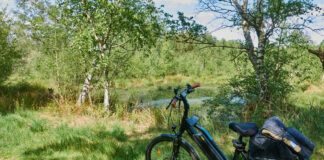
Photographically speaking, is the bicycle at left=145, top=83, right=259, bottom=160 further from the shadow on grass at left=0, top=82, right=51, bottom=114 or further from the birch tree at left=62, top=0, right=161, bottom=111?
the shadow on grass at left=0, top=82, right=51, bottom=114

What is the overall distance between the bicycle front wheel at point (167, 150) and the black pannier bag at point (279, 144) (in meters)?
0.64

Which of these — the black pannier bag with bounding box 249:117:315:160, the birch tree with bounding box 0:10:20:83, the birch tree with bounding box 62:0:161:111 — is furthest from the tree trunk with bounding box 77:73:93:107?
the black pannier bag with bounding box 249:117:315:160

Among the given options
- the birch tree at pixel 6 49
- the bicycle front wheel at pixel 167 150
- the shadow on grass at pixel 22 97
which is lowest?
the bicycle front wheel at pixel 167 150

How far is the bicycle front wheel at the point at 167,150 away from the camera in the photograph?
7.66 ft

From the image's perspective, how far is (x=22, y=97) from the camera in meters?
7.73

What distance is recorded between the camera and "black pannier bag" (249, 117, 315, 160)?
70.3 inches

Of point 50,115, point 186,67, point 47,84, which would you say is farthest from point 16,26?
point 186,67

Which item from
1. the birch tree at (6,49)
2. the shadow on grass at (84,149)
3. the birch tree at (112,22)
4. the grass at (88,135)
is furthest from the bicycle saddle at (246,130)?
the birch tree at (6,49)

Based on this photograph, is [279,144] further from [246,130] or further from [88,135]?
[88,135]

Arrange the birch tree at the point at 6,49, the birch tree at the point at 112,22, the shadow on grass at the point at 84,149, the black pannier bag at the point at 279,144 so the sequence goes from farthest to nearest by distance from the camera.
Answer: the birch tree at the point at 6,49 → the birch tree at the point at 112,22 → the shadow on grass at the point at 84,149 → the black pannier bag at the point at 279,144

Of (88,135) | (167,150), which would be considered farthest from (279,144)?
(88,135)

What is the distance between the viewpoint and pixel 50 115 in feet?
22.3

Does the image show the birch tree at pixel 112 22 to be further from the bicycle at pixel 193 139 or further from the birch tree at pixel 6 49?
the bicycle at pixel 193 139

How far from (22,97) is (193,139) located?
7.55m
